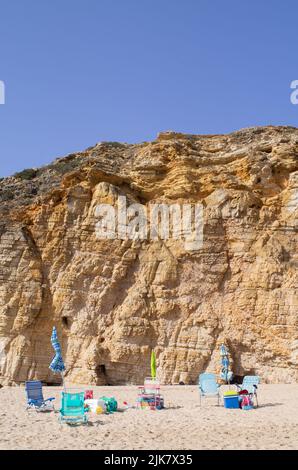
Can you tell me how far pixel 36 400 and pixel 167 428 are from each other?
3923 mm

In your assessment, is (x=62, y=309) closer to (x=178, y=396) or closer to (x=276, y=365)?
(x=178, y=396)

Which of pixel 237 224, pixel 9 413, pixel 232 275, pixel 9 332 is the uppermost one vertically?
pixel 237 224

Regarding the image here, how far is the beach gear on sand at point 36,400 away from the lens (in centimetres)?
1230

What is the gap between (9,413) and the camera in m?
11.9

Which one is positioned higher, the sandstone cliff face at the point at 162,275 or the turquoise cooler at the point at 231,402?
the sandstone cliff face at the point at 162,275

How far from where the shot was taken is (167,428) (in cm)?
1020

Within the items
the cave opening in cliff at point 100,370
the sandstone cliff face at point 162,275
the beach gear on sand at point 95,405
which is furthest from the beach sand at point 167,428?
the cave opening in cliff at point 100,370

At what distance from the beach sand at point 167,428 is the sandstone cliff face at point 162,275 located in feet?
15.4

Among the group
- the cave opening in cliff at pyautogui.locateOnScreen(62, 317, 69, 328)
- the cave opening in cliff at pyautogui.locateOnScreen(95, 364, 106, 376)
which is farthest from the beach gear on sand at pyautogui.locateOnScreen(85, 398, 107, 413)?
the cave opening in cliff at pyautogui.locateOnScreen(62, 317, 69, 328)

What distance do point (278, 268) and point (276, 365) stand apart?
363cm

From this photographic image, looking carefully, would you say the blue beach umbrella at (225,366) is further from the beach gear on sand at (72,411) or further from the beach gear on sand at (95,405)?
the beach gear on sand at (72,411)

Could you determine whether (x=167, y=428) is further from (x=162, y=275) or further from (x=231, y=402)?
(x=162, y=275)

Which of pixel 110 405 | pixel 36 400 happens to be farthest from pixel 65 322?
pixel 110 405
